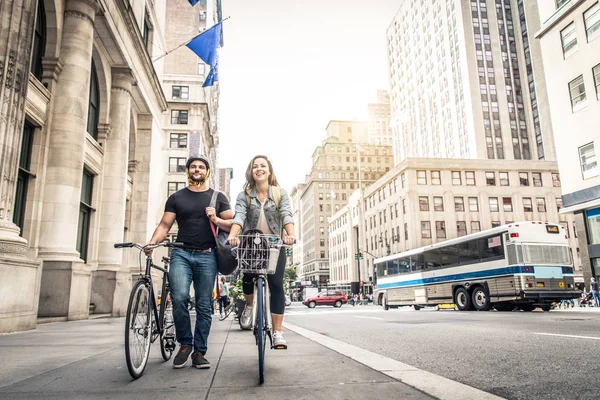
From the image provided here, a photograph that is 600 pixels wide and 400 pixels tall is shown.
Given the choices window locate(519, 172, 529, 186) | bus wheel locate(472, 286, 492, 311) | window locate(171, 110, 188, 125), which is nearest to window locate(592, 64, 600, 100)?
bus wheel locate(472, 286, 492, 311)

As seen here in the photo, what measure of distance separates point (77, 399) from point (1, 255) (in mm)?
6130

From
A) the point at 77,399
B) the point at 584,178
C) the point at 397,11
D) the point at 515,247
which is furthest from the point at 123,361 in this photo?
the point at 397,11

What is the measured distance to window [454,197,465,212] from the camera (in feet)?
176

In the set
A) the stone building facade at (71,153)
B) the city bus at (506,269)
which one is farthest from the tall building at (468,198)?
the stone building facade at (71,153)

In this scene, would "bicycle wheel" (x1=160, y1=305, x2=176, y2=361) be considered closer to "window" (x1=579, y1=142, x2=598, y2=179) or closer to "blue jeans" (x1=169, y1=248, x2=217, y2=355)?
"blue jeans" (x1=169, y1=248, x2=217, y2=355)

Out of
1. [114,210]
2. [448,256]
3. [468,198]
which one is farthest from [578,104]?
[468,198]

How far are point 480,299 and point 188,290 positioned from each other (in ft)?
56.6

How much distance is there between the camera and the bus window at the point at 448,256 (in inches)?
815

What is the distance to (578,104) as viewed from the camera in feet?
80.4

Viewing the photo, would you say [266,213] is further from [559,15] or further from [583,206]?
[559,15]

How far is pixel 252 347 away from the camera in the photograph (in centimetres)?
609

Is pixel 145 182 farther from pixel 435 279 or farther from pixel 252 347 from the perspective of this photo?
pixel 252 347

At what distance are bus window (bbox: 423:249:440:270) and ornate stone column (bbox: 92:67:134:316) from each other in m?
14.8

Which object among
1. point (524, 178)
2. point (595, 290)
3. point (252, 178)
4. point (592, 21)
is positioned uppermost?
point (592, 21)
